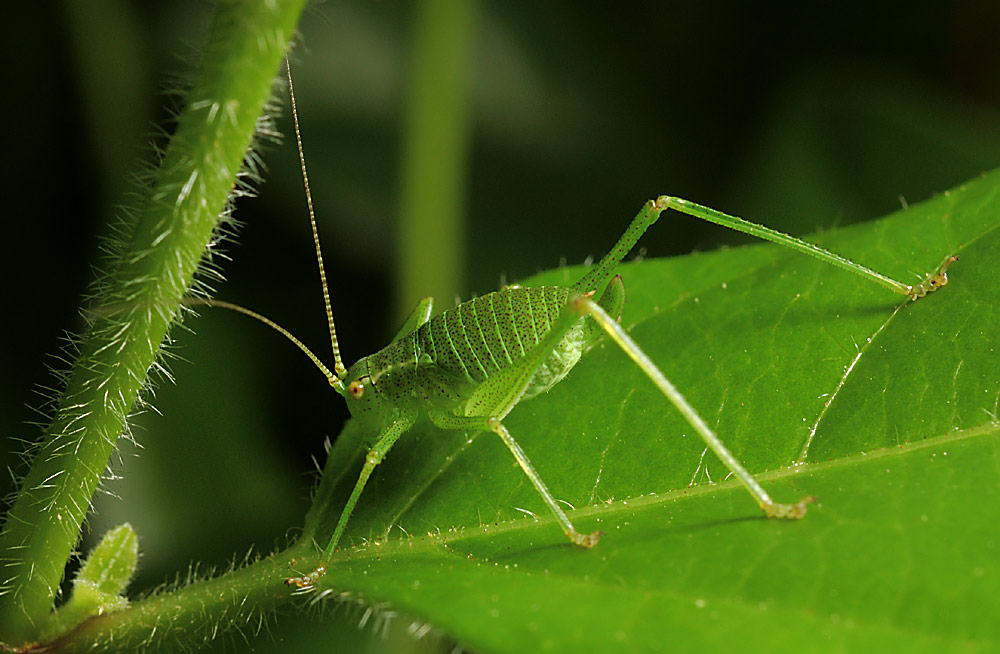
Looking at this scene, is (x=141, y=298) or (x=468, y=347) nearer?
(x=141, y=298)

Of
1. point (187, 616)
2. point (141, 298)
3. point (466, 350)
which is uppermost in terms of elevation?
point (141, 298)

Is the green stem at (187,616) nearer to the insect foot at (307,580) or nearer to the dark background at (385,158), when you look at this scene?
the insect foot at (307,580)

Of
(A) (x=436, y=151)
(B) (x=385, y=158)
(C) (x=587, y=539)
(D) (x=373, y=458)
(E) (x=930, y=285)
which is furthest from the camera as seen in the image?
(B) (x=385, y=158)

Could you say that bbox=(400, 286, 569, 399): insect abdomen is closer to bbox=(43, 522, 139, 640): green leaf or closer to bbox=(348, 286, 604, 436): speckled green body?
bbox=(348, 286, 604, 436): speckled green body

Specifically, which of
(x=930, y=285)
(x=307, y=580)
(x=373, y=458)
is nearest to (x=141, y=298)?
(x=307, y=580)

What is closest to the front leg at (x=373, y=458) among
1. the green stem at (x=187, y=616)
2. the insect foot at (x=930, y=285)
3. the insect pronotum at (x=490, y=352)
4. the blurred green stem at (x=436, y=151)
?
the insect pronotum at (x=490, y=352)

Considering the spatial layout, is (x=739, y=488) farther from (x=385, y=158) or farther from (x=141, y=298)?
(x=385, y=158)
